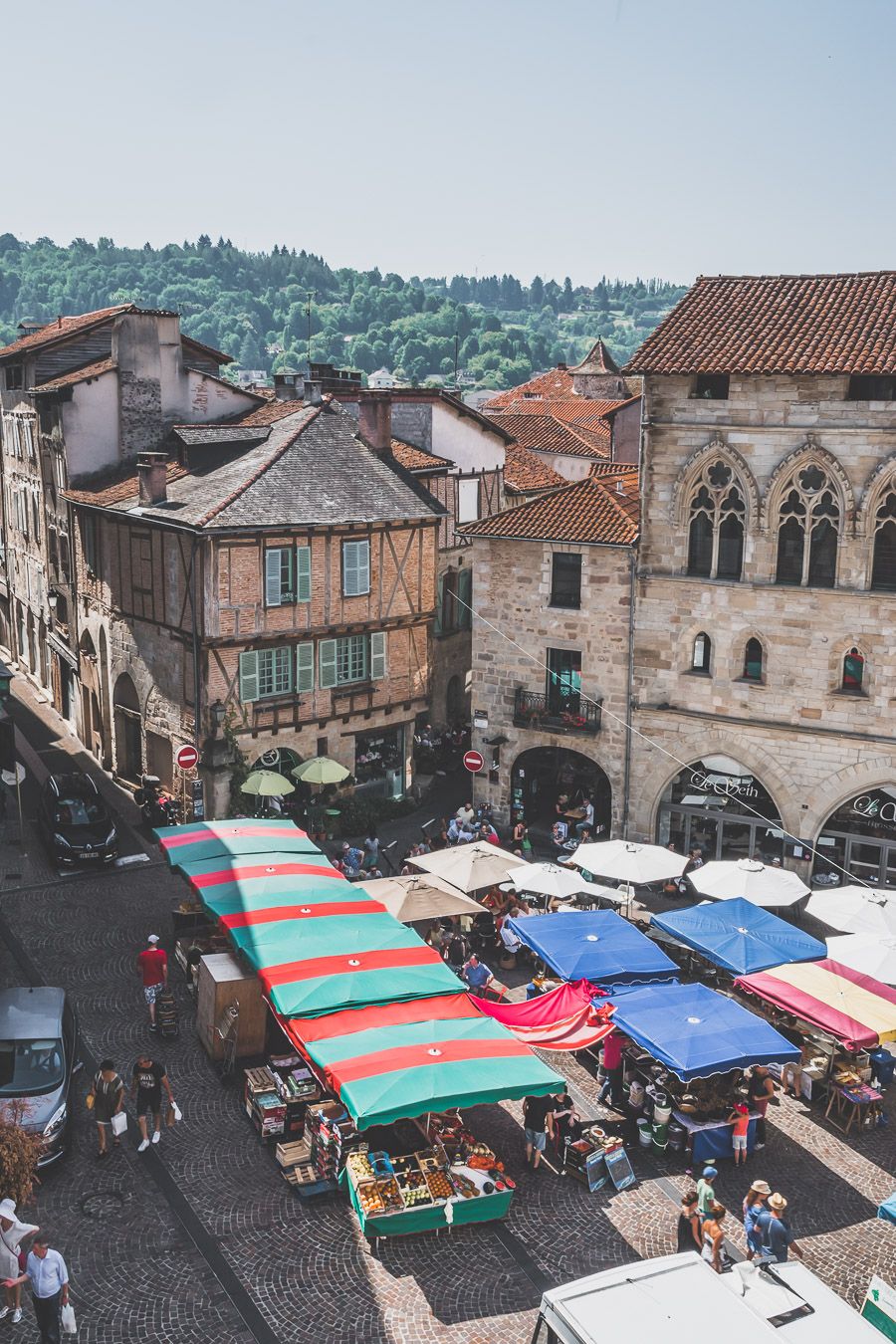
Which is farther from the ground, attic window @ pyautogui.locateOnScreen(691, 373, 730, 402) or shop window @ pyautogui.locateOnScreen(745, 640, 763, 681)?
attic window @ pyautogui.locateOnScreen(691, 373, 730, 402)

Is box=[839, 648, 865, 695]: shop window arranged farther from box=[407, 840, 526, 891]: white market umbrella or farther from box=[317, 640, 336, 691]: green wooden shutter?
box=[317, 640, 336, 691]: green wooden shutter

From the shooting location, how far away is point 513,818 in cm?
A: 3189

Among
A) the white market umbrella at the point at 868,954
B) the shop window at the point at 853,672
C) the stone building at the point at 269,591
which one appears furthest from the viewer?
the stone building at the point at 269,591

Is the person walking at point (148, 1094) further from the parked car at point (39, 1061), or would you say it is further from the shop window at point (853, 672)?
the shop window at point (853, 672)

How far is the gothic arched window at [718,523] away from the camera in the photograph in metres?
27.5

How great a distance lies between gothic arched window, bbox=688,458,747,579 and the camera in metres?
27.5

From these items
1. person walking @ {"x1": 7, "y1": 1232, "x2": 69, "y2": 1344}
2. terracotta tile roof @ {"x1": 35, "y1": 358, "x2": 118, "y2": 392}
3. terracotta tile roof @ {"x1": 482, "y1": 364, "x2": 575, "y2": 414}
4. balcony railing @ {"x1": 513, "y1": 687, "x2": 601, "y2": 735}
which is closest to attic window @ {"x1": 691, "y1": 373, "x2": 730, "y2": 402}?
balcony railing @ {"x1": 513, "y1": 687, "x2": 601, "y2": 735}

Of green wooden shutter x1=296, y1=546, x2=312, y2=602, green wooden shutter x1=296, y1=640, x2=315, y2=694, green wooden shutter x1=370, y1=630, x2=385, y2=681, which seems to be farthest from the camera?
green wooden shutter x1=370, y1=630, x2=385, y2=681

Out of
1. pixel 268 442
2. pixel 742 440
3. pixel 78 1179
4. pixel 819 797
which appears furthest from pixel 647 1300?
pixel 268 442

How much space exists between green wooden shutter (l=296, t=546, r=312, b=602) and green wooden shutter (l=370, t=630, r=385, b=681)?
8.58 feet

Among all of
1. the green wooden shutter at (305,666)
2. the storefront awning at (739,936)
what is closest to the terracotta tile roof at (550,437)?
the green wooden shutter at (305,666)

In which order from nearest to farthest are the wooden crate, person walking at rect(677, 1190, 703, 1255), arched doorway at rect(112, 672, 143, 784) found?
person walking at rect(677, 1190, 703, 1255), the wooden crate, arched doorway at rect(112, 672, 143, 784)

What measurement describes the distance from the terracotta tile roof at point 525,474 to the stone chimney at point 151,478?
1390 cm

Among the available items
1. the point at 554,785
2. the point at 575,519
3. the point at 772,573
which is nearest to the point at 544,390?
the point at 575,519
